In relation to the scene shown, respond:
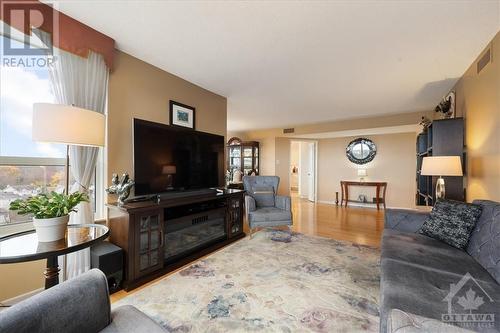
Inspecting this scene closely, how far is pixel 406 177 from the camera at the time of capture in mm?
5789

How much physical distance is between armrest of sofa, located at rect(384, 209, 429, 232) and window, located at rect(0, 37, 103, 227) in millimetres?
A: 3293

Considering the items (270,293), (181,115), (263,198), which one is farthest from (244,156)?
(270,293)

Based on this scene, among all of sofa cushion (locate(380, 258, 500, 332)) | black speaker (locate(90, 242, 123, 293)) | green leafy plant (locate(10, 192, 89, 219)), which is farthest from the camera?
black speaker (locate(90, 242, 123, 293))

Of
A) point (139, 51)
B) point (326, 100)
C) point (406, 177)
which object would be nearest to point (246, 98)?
point (326, 100)

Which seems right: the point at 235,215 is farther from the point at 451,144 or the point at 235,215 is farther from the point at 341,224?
the point at 451,144

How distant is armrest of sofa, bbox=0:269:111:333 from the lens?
735 mm

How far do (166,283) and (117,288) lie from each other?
41 centimetres

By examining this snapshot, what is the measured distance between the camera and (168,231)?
2.34 metres

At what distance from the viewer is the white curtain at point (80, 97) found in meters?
1.86

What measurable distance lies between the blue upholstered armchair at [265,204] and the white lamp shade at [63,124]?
235 cm

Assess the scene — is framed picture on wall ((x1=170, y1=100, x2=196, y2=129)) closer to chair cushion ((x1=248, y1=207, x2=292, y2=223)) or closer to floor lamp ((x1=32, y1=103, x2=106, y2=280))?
floor lamp ((x1=32, y1=103, x2=106, y2=280))

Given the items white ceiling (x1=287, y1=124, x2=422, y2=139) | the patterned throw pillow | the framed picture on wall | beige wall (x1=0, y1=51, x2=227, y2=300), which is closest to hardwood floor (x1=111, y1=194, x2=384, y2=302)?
beige wall (x1=0, y1=51, x2=227, y2=300)

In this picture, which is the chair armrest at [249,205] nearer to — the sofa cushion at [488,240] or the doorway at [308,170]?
the sofa cushion at [488,240]

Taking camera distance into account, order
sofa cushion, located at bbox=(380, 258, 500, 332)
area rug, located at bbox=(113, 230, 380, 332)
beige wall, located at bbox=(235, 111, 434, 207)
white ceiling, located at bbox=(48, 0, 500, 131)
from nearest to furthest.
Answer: sofa cushion, located at bbox=(380, 258, 500, 332)
area rug, located at bbox=(113, 230, 380, 332)
white ceiling, located at bbox=(48, 0, 500, 131)
beige wall, located at bbox=(235, 111, 434, 207)
